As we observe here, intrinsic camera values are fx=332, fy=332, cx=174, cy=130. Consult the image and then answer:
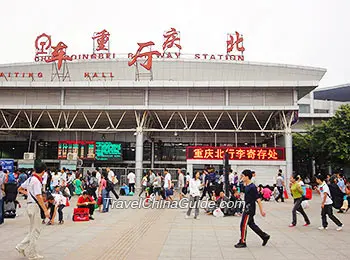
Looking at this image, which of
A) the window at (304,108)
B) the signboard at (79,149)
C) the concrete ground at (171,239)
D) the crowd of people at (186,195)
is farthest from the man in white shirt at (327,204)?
the window at (304,108)

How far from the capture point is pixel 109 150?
3164 cm

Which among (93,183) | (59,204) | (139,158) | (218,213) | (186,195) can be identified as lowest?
(186,195)

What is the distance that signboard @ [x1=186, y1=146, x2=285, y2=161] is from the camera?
78.4ft

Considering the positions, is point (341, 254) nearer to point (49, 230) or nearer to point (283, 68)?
point (49, 230)

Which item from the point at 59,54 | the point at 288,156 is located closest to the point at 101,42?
the point at 59,54

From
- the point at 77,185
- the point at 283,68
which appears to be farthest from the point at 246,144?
the point at 77,185

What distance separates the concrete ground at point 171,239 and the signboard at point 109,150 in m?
19.1

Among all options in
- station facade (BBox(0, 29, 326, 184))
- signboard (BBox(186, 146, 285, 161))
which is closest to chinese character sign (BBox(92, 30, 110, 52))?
station facade (BBox(0, 29, 326, 184))

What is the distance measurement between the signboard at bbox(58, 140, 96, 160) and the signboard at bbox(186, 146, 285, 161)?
1124 centimetres

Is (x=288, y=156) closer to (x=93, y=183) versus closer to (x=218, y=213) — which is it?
(x=218, y=213)

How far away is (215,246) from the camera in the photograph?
7.77 metres

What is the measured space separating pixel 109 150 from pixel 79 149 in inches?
110

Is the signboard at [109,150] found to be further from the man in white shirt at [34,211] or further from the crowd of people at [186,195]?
the man in white shirt at [34,211]

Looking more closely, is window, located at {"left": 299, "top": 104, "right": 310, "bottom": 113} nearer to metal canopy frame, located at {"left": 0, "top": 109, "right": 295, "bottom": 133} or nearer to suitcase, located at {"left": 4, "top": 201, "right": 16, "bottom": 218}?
metal canopy frame, located at {"left": 0, "top": 109, "right": 295, "bottom": 133}
